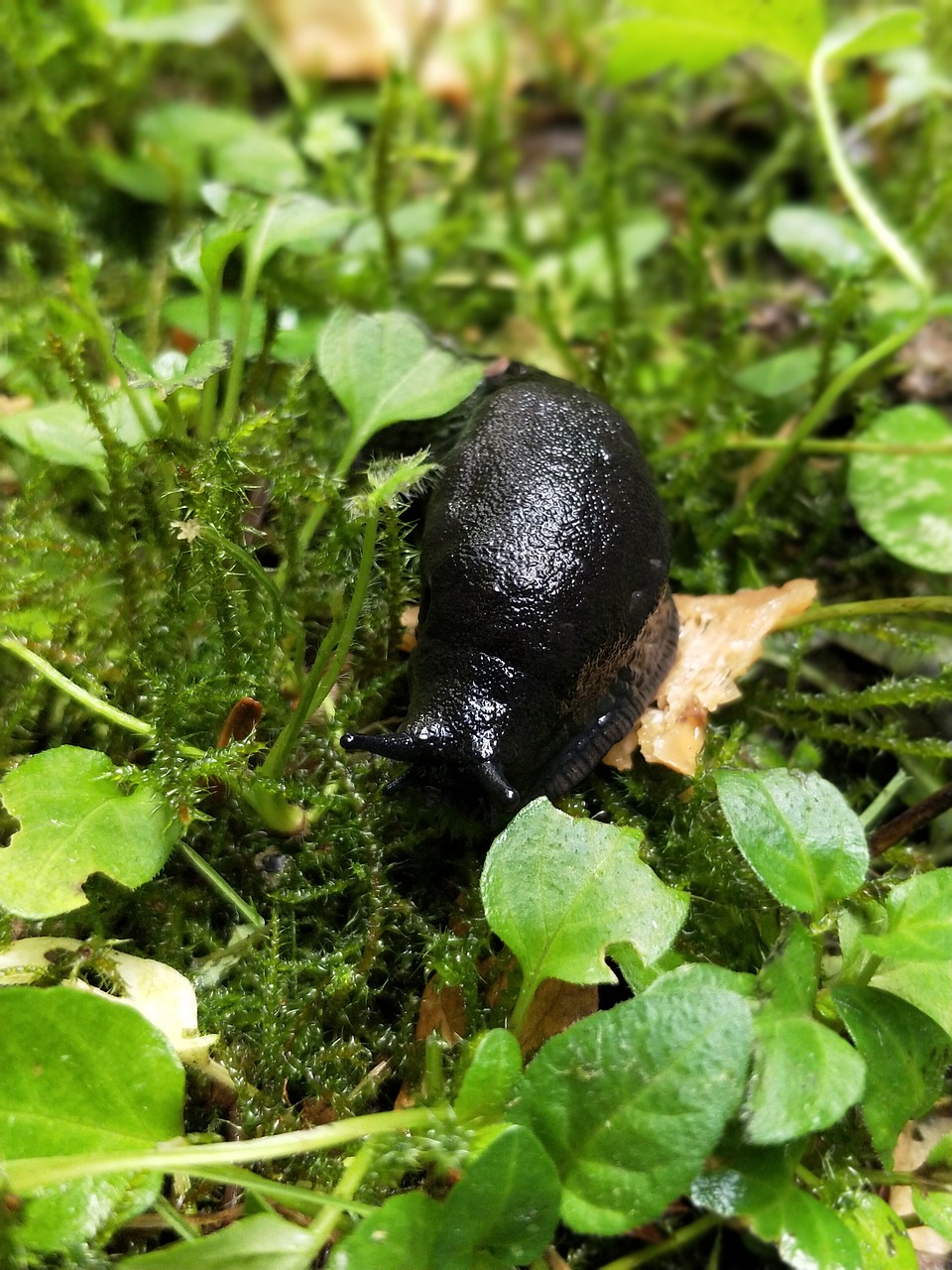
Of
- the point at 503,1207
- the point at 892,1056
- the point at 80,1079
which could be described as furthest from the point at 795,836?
the point at 80,1079

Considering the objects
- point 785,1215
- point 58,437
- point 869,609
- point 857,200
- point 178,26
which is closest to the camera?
point 785,1215

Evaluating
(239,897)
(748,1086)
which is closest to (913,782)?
(748,1086)

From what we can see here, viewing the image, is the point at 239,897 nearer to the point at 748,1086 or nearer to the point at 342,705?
the point at 342,705

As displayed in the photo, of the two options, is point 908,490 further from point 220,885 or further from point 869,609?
point 220,885

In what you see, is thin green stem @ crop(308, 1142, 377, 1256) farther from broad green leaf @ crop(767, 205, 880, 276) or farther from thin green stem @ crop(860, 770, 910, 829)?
broad green leaf @ crop(767, 205, 880, 276)

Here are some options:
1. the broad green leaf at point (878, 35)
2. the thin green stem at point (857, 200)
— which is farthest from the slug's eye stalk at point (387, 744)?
the broad green leaf at point (878, 35)

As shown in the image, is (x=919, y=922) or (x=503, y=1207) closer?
(x=503, y=1207)
